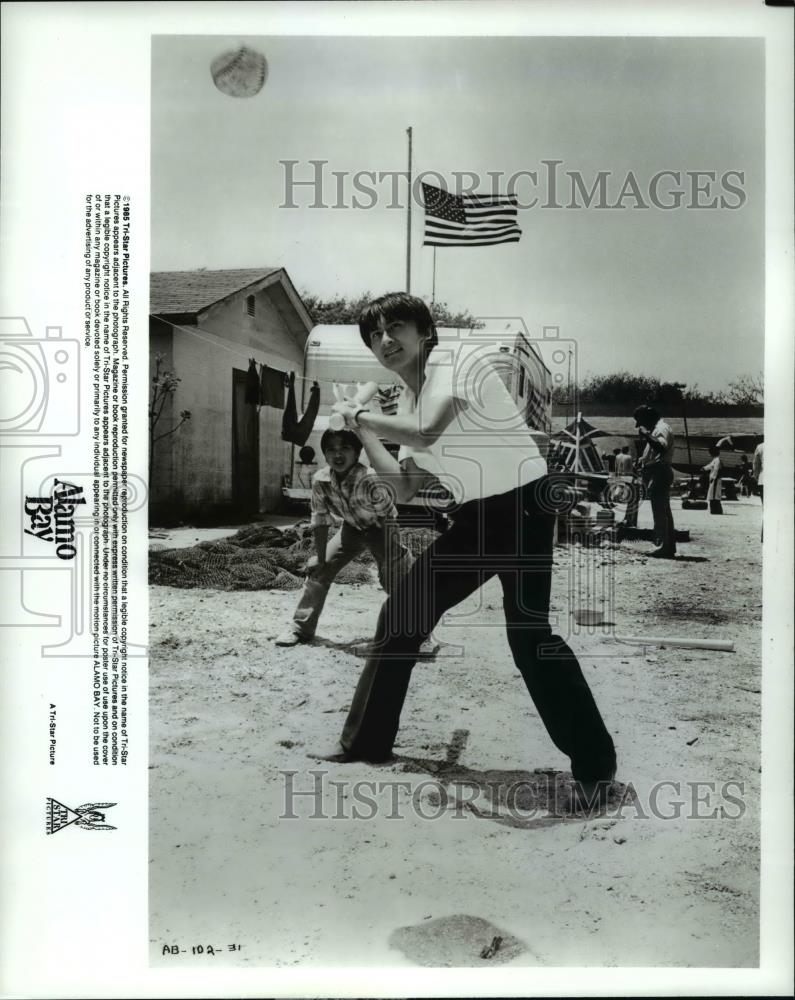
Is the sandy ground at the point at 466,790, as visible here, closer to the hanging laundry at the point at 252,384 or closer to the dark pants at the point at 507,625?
the dark pants at the point at 507,625

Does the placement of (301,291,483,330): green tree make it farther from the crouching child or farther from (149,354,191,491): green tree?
(149,354,191,491): green tree

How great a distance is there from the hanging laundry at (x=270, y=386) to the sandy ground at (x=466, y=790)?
0.97 meters

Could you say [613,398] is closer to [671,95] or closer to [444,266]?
[444,266]

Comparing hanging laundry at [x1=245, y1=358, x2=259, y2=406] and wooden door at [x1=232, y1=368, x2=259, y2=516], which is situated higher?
hanging laundry at [x1=245, y1=358, x2=259, y2=406]

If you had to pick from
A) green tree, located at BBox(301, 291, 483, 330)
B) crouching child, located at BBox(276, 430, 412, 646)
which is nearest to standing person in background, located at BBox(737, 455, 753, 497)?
green tree, located at BBox(301, 291, 483, 330)

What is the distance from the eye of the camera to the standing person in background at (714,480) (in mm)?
3723

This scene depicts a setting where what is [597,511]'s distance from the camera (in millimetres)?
3684

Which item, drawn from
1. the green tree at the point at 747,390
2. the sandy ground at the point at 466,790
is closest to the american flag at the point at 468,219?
the green tree at the point at 747,390

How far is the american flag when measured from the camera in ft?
12.1

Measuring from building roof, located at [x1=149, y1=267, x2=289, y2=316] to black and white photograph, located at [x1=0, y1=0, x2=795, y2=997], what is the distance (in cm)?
2

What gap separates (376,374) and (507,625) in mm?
1404

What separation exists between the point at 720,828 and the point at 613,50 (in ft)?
12.8

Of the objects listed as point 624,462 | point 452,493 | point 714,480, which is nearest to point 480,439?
point 452,493

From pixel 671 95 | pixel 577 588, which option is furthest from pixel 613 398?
pixel 671 95
